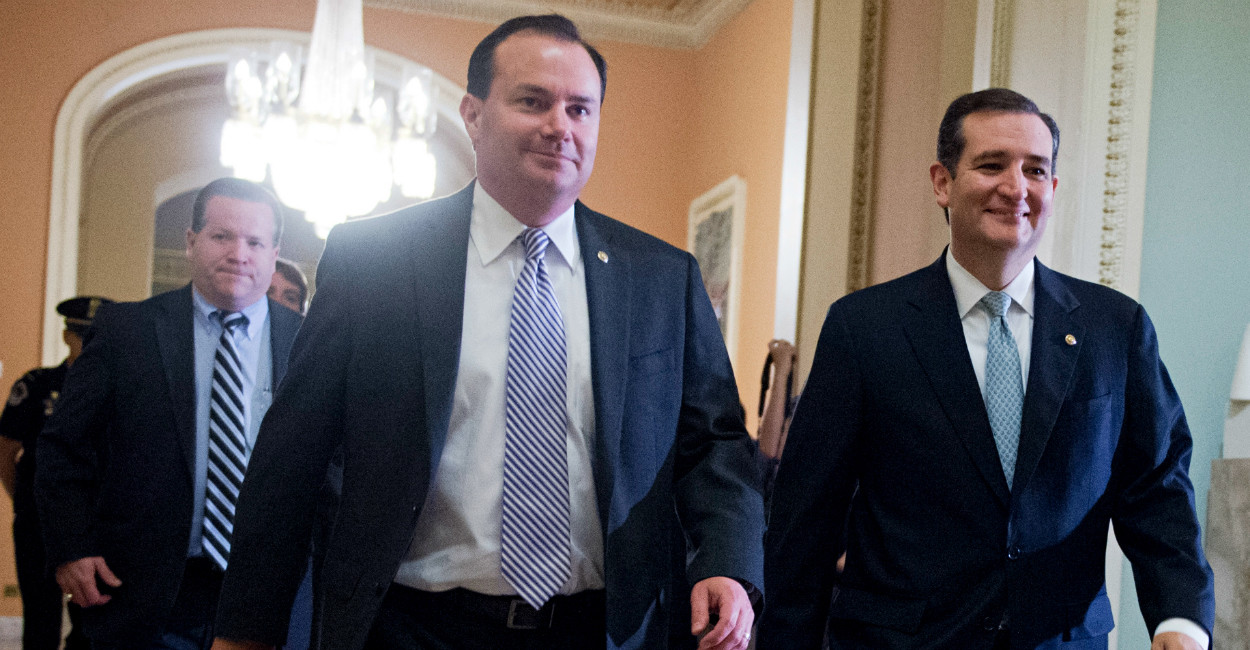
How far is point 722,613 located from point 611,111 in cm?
803

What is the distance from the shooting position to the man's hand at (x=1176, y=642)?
2.05 m

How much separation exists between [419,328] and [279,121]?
5.18 m

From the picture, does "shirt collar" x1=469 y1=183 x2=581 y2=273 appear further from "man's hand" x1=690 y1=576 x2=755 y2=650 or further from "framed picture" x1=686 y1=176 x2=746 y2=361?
"framed picture" x1=686 y1=176 x2=746 y2=361

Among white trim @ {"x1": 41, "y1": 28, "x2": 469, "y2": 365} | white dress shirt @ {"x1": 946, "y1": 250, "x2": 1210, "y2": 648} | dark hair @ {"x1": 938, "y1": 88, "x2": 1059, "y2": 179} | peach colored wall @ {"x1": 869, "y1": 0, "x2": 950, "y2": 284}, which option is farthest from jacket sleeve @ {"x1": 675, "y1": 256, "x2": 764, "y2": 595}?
white trim @ {"x1": 41, "y1": 28, "x2": 469, "y2": 365}

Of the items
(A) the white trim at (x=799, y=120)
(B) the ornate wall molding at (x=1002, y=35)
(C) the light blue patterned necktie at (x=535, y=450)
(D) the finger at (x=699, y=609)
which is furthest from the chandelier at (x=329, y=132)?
(D) the finger at (x=699, y=609)

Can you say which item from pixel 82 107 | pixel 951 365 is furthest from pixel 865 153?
pixel 82 107

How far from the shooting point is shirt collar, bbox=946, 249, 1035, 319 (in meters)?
2.35

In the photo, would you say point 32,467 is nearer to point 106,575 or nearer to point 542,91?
point 106,575

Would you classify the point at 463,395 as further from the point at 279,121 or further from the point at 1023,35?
the point at 279,121

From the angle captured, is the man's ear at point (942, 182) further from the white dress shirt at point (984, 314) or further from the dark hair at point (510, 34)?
the dark hair at point (510, 34)

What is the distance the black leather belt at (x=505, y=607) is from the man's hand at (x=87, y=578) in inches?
65.7

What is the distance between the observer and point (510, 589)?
1841 mm

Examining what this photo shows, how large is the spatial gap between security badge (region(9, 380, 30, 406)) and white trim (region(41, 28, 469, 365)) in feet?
11.3

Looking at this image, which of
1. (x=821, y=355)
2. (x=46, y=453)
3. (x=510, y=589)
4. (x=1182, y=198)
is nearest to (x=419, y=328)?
(x=510, y=589)
